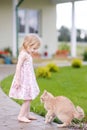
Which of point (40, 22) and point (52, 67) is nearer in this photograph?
point (52, 67)

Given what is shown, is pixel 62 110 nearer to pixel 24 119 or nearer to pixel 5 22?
pixel 24 119

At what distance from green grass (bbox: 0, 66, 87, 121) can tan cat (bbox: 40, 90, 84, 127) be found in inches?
35.5

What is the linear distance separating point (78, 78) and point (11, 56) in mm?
6737

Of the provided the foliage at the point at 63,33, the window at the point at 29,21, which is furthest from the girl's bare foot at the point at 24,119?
the foliage at the point at 63,33

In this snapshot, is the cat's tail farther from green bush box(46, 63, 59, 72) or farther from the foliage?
the foliage

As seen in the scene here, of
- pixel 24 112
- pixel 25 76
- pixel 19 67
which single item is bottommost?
pixel 24 112

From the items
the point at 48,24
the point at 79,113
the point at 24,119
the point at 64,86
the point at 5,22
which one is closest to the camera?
the point at 79,113

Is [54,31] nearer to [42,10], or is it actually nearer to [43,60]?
[42,10]

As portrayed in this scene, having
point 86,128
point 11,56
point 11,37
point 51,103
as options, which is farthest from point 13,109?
point 11,37

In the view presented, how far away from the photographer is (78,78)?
14.5 metres

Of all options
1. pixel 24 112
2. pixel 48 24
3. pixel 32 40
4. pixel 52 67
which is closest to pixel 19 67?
pixel 32 40

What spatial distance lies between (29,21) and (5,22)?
177 cm

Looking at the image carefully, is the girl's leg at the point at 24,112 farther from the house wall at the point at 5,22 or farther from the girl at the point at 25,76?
the house wall at the point at 5,22

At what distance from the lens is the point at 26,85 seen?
23.2ft
